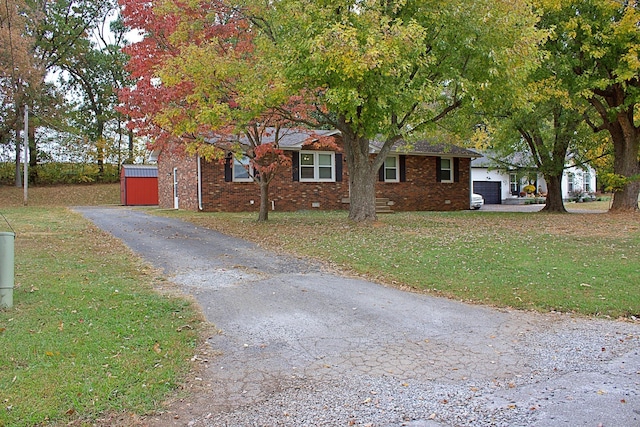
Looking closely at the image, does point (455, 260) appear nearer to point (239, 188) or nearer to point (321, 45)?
point (321, 45)

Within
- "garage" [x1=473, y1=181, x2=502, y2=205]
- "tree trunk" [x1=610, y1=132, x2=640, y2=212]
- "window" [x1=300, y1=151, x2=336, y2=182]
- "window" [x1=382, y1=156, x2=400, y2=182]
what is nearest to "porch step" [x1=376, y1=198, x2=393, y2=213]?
"window" [x1=382, y1=156, x2=400, y2=182]

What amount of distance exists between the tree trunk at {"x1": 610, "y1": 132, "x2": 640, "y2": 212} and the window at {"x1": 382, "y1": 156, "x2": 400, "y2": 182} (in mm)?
9663

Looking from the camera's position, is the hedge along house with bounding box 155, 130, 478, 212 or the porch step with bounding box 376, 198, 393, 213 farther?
the porch step with bounding box 376, 198, 393, 213

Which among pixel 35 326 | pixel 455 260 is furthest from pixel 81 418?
pixel 455 260

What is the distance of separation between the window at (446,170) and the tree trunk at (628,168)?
8940 mm

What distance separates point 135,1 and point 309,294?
36.0 ft

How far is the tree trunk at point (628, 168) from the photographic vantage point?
59.9 feet

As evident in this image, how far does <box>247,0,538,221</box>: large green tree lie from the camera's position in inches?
406

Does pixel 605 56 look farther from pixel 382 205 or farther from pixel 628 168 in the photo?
pixel 382 205

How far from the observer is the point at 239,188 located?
22109 millimetres

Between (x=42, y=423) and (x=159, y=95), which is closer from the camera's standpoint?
(x=42, y=423)

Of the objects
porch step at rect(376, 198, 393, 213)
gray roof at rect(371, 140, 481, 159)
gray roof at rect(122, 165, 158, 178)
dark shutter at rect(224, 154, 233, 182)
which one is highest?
gray roof at rect(371, 140, 481, 159)

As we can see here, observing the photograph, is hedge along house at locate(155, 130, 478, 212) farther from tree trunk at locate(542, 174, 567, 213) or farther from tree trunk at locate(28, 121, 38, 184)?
tree trunk at locate(28, 121, 38, 184)

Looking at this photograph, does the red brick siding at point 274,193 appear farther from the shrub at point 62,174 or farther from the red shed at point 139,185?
the shrub at point 62,174
